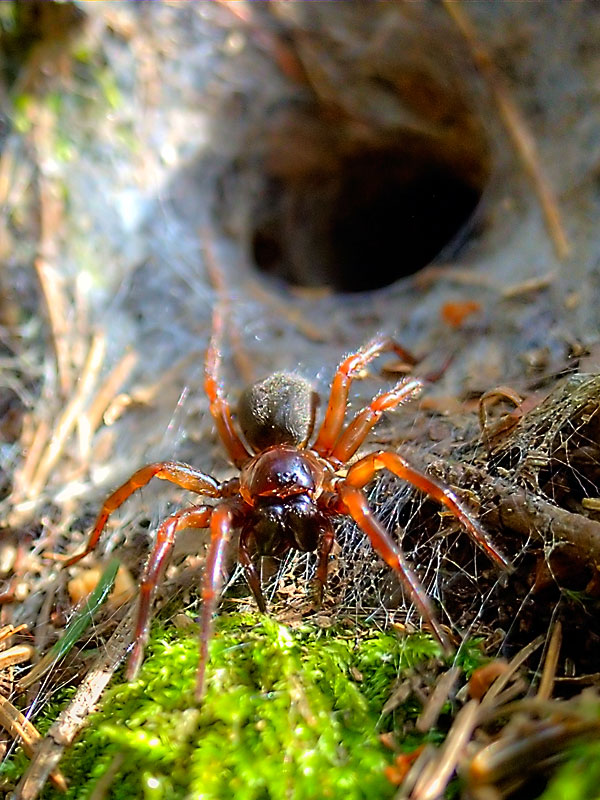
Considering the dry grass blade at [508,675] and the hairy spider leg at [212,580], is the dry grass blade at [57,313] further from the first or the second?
the dry grass blade at [508,675]

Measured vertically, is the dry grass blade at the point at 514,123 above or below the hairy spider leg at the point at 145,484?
above

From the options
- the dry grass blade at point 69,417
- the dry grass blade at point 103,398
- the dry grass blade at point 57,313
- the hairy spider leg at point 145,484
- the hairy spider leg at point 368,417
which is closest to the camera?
the hairy spider leg at point 145,484

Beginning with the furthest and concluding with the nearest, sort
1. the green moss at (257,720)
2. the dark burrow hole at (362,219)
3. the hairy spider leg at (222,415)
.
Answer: the dark burrow hole at (362,219) < the hairy spider leg at (222,415) < the green moss at (257,720)

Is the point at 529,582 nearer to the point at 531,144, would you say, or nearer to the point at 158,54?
the point at 531,144

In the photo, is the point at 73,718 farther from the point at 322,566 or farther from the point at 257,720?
the point at 322,566

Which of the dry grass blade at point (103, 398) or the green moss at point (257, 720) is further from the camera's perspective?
the dry grass blade at point (103, 398)

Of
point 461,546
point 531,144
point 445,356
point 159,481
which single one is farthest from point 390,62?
Result: point 461,546

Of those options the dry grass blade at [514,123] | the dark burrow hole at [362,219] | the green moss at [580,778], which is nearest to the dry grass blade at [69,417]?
the dark burrow hole at [362,219]
